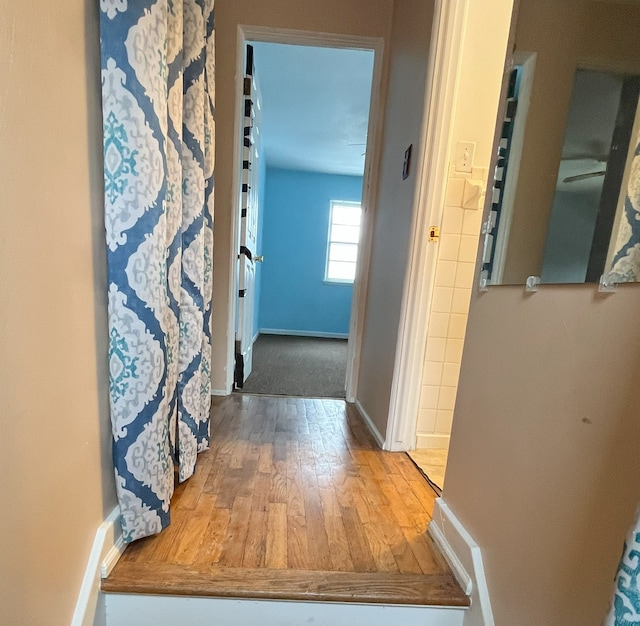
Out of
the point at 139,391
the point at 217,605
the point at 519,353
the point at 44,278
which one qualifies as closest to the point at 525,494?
the point at 519,353

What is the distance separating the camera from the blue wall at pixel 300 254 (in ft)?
17.5

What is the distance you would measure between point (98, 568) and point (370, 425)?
4.58ft

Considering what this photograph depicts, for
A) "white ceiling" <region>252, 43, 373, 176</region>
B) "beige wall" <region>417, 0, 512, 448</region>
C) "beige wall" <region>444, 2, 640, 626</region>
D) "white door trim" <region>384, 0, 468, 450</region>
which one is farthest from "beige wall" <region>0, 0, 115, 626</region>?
"white ceiling" <region>252, 43, 373, 176</region>

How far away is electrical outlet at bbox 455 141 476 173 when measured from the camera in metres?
1.66

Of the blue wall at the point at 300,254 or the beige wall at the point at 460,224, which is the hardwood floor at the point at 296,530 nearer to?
the beige wall at the point at 460,224

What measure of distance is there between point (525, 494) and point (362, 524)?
59cm

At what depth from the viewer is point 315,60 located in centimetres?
265

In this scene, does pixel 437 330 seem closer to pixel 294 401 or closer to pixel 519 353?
pixel 519 353

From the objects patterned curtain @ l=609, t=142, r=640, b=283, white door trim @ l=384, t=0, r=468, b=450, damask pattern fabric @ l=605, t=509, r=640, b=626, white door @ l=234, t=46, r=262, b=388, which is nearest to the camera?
damask pattern fabric @ l=605, t=509, r=640, b=626

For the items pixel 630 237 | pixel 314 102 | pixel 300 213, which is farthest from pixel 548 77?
pixel 300 213

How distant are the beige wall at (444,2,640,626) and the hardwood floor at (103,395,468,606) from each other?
0.81 feet

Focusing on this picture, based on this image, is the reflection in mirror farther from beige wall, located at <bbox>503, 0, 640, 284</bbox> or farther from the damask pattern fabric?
the damask pattern fabric

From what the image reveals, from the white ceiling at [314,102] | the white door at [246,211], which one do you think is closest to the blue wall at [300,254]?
the white ceiling at [314,102]

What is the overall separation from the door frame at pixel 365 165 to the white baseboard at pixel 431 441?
27.0 inches
